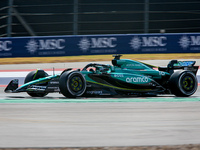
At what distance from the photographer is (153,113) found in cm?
730

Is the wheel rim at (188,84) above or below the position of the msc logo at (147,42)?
below

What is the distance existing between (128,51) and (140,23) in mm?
7569

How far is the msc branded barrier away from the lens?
1900 cm

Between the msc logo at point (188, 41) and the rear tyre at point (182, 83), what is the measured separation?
9478 mm

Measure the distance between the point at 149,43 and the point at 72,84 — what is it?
35.1ft

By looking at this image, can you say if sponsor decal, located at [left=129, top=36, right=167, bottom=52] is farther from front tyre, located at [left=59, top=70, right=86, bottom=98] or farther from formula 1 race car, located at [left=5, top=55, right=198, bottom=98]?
front tyre, located at [left=59, top=70, right=86, bottom=98]

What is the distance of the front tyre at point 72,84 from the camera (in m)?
9.07

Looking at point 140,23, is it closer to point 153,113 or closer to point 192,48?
point 192,48

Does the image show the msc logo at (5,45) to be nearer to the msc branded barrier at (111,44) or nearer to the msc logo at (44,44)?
the msc branded barrier at (111,44)

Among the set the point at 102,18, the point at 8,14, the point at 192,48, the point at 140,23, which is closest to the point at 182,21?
the point at 140,23

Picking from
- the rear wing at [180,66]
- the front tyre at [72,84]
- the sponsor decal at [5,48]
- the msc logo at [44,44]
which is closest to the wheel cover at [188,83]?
the rear wing at [180,66]

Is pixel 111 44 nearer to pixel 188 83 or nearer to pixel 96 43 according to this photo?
pixel 96 43

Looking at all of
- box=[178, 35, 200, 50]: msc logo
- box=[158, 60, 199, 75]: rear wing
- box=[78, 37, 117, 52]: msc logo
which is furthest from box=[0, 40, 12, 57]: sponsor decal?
box=[158, 60, 199, 75]: rear wing

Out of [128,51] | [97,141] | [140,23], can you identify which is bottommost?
[97,141]
